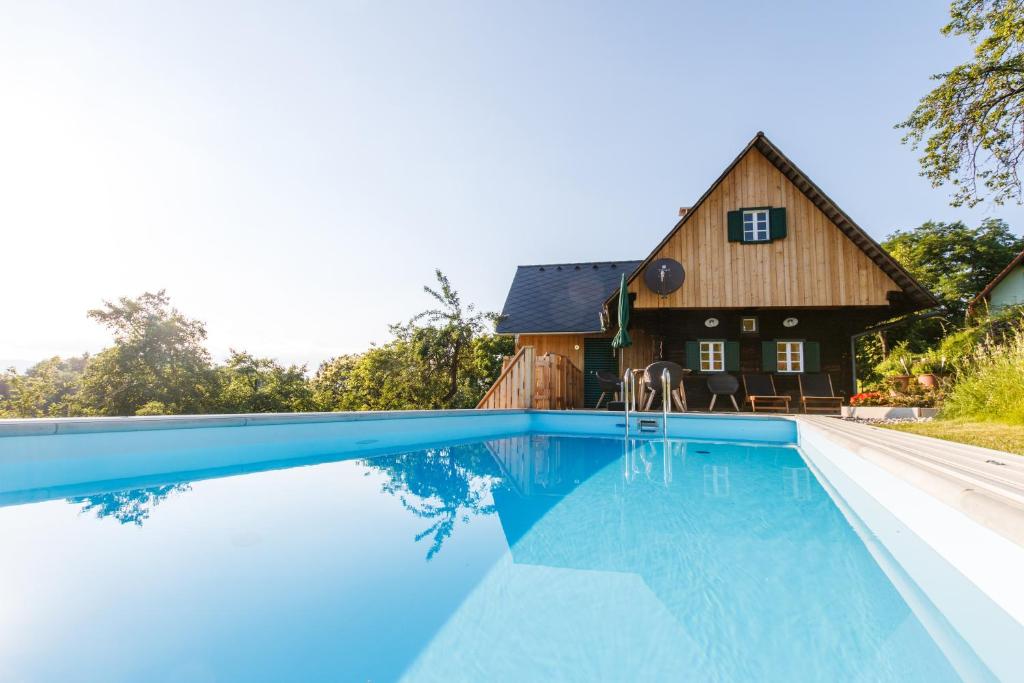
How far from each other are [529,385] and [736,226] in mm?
6643

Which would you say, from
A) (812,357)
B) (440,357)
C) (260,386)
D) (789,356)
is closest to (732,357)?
(789,356)

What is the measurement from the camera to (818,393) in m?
11.5

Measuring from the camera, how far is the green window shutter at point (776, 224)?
37.5 feet

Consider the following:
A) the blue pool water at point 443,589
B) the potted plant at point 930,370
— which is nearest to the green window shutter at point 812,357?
the potted plant at point 930,370

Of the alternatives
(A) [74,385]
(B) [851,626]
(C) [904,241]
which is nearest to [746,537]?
(B) [851,626]

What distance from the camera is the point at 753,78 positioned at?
11.1 m

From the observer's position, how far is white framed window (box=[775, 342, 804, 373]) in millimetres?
12023

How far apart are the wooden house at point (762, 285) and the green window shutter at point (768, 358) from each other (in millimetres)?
27

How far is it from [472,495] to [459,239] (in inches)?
580

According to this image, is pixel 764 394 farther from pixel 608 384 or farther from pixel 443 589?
pixel 443 589

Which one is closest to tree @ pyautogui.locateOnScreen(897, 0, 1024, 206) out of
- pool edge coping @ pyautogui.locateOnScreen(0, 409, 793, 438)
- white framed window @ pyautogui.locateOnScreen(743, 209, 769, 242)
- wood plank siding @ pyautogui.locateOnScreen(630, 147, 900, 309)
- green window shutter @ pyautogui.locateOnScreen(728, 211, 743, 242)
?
wood plank siding @ pyautogui.locateOnScreen(630, 147, 900, 309)

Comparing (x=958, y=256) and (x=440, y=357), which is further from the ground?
(x=958, y=256)

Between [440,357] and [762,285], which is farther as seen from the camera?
[440,357]

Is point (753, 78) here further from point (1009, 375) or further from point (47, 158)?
point (47, 158)
